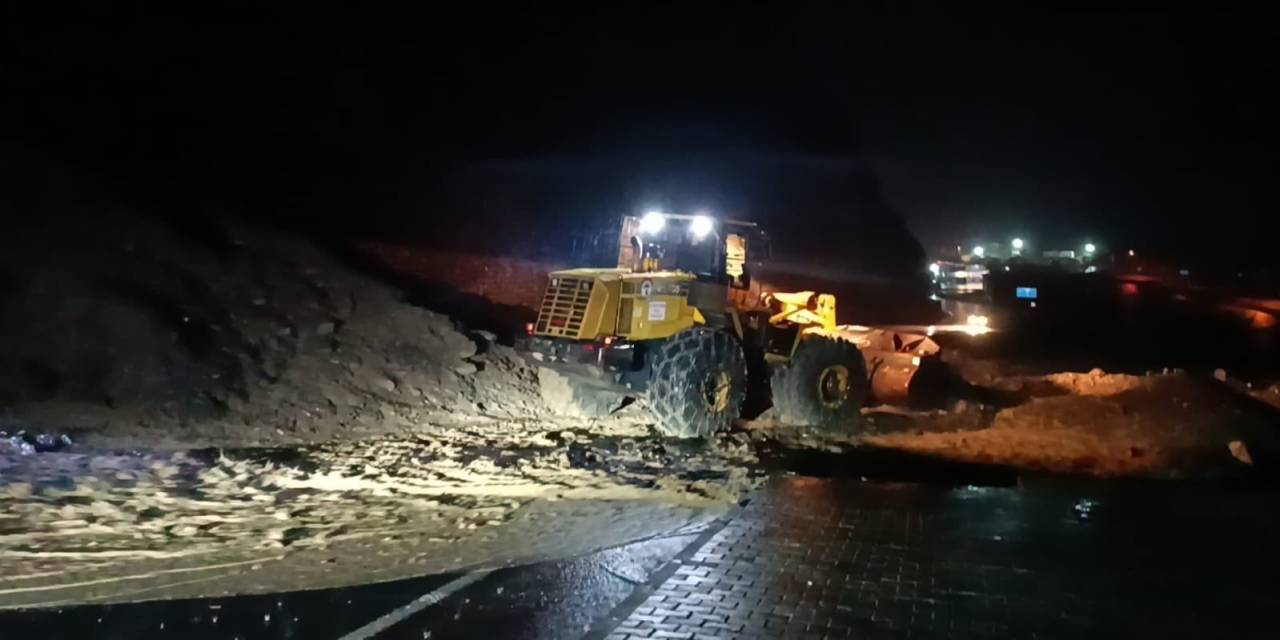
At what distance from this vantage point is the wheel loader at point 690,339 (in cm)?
1311

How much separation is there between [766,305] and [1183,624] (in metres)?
8.97

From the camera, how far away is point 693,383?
12.9 meters

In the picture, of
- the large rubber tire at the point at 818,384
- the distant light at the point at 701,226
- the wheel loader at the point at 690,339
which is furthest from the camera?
the large rubber tire at the point at 818,384

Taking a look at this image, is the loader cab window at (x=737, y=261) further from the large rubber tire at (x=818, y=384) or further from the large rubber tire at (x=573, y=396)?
the large rubber tire at (x=573, y=396)

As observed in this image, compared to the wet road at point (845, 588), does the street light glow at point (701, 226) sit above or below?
above

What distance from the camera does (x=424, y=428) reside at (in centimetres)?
1354

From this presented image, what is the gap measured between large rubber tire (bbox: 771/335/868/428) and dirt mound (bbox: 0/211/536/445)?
11.5 ft

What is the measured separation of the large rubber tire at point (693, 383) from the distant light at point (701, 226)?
1.37 metres

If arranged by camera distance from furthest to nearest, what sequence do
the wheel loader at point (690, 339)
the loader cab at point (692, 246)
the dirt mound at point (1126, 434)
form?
1. the loader cab at point (692, 246)
2. the wheel loader at point (690, 339)
3. the dirt mound at point (1126, 434)

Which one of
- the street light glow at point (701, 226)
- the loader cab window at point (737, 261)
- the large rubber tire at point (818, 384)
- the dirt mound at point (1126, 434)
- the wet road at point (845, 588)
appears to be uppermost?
the street light glow at point (701, 226)

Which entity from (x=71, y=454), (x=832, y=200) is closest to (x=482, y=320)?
(x=71, y=454)

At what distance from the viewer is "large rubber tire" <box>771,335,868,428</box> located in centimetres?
1448

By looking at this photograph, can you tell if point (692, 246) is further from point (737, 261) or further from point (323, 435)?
point (323, 435)

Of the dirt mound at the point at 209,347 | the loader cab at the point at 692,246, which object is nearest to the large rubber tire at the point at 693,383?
the loader cab at the point at 692,246
